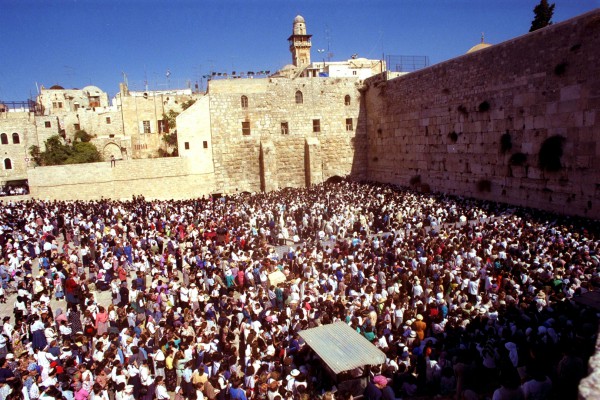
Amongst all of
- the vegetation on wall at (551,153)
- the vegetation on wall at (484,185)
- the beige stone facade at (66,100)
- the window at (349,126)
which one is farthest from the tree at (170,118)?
the vegetation on wall at (551,153)

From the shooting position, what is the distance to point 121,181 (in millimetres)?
23984

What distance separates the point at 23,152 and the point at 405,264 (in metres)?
34.9

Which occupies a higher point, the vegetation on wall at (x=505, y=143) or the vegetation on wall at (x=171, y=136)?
the vegetation on wall at (x=171, y=136)

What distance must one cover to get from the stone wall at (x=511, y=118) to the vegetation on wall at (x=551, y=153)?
183mm

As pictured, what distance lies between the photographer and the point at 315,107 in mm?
27438

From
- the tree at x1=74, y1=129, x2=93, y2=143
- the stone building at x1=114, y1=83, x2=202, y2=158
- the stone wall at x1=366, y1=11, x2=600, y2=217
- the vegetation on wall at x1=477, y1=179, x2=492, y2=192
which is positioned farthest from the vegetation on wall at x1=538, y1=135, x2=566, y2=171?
the tree at x1=74, y1=129, x2=93, y2=143

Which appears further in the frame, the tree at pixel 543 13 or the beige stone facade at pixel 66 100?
the beige stone facade at pixel 66 100

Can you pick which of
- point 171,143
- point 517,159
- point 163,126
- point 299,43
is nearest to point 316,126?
point 171,143

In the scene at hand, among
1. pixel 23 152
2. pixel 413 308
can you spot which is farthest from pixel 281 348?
pixel 23 152

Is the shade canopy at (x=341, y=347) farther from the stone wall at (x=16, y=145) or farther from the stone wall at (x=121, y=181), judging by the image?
the stone wall at (x=16, y=145)

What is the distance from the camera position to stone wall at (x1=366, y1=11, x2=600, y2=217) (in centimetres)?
1429

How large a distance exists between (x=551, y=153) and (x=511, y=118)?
92.5 inches

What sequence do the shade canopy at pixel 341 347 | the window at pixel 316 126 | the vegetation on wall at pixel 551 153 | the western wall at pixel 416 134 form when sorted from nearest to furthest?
the shade canopy at pixel 341 347
the western wall at pixel 416 134
the vegetation on wall at pixel 551 153
the window at pixel 316 126

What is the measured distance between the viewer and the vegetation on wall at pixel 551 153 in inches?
597
